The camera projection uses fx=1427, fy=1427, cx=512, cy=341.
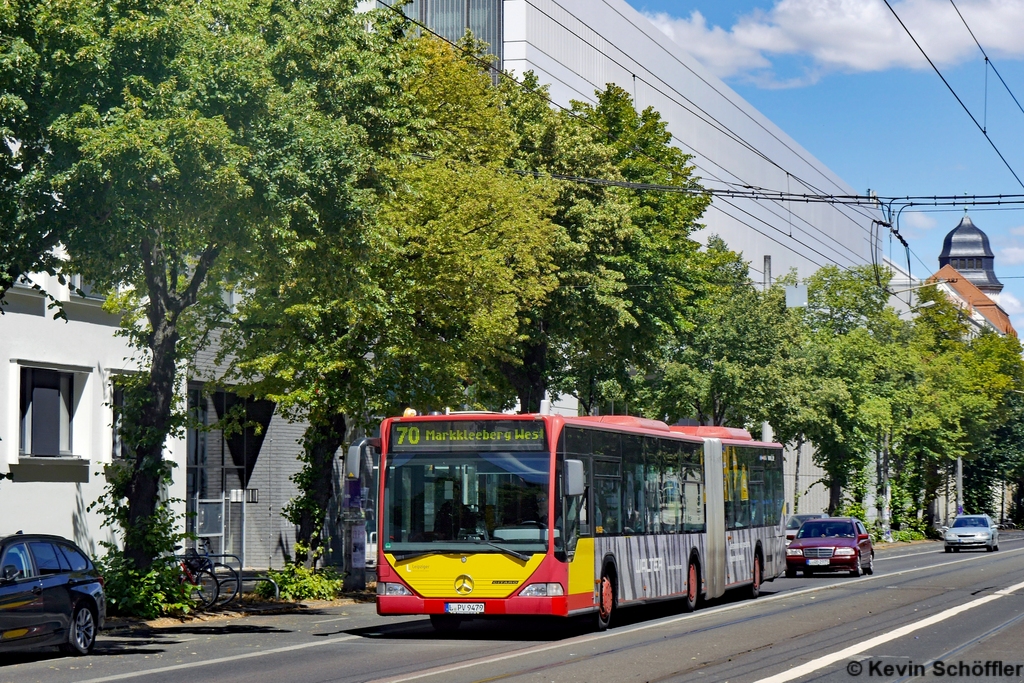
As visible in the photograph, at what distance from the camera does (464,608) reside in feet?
59.6

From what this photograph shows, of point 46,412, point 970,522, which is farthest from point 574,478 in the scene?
point 970,522

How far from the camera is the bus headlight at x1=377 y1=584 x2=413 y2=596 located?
18.5 metres

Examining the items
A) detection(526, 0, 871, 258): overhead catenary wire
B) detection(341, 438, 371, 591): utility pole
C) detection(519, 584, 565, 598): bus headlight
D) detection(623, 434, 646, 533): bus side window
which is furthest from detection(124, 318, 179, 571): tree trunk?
detection(526, 0, 871, 258): overhead catenary wire

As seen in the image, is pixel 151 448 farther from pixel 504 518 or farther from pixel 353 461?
pixel 504 518

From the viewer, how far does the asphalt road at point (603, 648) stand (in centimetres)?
1402

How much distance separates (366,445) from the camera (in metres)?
18.8

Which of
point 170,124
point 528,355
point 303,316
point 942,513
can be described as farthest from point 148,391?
point 942,513

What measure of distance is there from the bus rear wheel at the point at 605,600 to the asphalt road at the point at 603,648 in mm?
195

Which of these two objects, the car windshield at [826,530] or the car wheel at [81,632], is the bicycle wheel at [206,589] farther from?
the car windshield at [826,530]

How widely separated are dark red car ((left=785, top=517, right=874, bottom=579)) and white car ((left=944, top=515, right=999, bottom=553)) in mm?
20771

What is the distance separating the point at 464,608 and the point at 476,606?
17 centimetres

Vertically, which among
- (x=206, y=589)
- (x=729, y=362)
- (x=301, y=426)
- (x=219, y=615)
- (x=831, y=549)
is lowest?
(x=219, y=615)

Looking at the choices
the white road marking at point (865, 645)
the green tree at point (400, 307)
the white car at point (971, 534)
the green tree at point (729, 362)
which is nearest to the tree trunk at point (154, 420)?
the green tree at point (400, 307)

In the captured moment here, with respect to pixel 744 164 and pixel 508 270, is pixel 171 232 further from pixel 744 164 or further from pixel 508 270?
pixel 744 164
